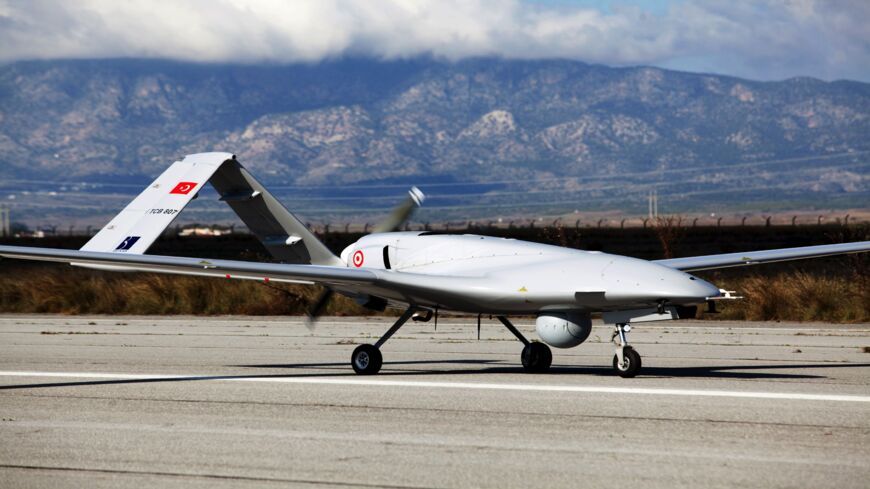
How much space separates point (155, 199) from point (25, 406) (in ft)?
17.7

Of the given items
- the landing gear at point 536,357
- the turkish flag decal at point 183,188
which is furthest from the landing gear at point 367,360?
the turkish flag decal at point 183,188

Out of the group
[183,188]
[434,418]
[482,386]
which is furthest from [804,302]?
[434,418]

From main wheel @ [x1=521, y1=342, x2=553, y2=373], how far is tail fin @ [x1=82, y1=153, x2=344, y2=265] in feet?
10.7

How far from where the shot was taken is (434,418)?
42.5 ft

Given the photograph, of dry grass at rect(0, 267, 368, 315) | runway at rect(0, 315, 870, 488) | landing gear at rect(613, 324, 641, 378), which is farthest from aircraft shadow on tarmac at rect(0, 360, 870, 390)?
dry grass at rect(0, 267, 368, 315)

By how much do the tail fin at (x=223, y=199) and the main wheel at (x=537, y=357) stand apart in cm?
326

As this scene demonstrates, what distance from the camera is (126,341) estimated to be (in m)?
25.0

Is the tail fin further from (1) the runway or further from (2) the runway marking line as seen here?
(2) the runway marking line

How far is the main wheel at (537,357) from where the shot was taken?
18.1 meters

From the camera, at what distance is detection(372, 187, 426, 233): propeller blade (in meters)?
19.6

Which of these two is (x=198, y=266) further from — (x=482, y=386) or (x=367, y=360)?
(x=482, y=386)

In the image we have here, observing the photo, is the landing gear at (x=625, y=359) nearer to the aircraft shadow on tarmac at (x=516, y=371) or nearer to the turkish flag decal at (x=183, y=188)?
the aircraft shadow on tarmac at (x=516, y=371)

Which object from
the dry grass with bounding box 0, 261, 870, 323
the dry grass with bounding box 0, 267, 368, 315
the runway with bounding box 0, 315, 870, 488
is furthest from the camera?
the dry grass with bounding box 0, 267, 368, 315

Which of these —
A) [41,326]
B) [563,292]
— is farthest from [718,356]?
[41,326]
